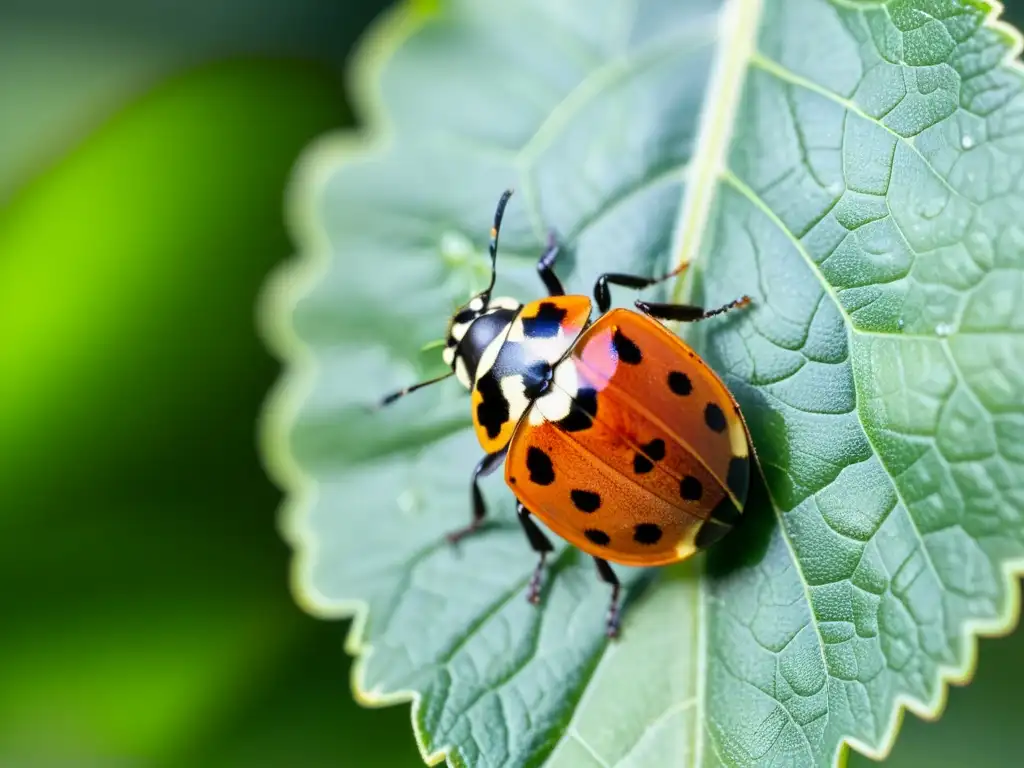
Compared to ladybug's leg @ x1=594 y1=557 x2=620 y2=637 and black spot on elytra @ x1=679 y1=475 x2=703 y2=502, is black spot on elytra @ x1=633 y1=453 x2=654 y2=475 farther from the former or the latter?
ladybug's leg @ x1=594 y1=557 x2=620 y2=637

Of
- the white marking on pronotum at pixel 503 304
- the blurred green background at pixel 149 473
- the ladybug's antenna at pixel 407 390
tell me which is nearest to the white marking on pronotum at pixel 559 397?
the white marking on pronotum at pixel 503 304

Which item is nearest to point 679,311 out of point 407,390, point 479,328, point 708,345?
point 708,345

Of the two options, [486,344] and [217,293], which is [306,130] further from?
[486,344]

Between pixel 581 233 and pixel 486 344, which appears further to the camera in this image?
pixel 581 233

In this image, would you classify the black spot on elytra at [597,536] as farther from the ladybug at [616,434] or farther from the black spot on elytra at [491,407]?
the black spot on elytra at [491,407]

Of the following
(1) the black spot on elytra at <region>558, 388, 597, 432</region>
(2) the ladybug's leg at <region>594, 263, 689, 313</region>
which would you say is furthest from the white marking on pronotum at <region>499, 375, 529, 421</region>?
(2) the ladybug's leg at <region>594, 263, 689, 313</region>

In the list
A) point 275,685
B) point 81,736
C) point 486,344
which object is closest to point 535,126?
point 486,344

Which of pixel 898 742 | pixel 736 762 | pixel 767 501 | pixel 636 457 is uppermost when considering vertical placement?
pixel 636 457
